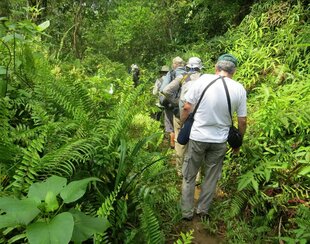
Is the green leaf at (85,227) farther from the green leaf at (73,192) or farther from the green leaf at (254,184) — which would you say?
the green leaf at (254,184)

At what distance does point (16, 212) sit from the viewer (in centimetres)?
152

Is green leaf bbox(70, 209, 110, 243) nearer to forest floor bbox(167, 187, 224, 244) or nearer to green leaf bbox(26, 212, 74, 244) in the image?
green leaf bbox(26, 212, 74, 244)

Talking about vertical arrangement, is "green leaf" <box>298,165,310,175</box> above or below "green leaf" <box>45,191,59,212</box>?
below

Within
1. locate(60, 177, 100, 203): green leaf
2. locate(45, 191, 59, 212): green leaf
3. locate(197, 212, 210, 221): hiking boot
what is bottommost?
locate(197, 212, 210, 221): hiking boot

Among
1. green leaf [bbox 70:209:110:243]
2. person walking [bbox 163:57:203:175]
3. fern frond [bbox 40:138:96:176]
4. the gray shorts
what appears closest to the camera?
green leaf [bbox 70:209:110:243]

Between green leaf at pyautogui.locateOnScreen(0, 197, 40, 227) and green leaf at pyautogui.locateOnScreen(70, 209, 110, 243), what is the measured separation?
217mm

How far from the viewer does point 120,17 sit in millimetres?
13602

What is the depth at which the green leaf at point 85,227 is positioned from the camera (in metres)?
1.63

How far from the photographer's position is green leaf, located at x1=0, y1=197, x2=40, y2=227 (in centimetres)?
150

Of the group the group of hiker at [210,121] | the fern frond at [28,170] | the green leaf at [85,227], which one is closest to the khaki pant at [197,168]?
the group of hiker at [210,121]

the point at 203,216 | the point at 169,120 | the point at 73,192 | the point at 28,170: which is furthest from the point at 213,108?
the point at 169,120

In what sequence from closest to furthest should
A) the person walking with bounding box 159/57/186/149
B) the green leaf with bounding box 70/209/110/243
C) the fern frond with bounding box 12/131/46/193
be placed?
the green leaf with bounding box 70/209/110/243
the fern frond with bounding box 12/131/46/193
the person walking with bounding box 159/57/186/149

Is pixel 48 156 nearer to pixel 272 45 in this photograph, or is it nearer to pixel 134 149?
pixel 134 149

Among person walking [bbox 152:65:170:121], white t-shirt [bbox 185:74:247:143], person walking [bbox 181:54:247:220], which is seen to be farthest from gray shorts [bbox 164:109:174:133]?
white t-shirt [bbox 185:74:247:143]
